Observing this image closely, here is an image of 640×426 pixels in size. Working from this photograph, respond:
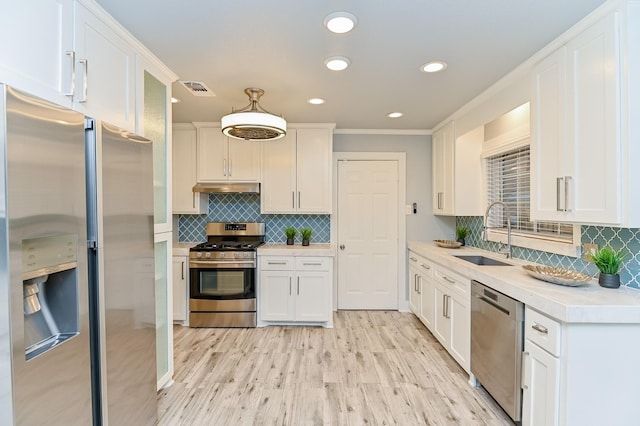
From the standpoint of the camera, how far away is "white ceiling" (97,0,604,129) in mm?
1625

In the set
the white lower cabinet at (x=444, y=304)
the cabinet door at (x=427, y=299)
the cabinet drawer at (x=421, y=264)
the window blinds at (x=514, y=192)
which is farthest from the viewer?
the cabinet drawer at (x=421, y=264)

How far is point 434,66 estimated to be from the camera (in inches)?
89.4

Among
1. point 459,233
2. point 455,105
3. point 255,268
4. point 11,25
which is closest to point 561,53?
point 455,105

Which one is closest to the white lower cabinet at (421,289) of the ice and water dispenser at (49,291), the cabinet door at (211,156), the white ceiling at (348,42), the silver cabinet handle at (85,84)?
the white ceiling at (348,42)

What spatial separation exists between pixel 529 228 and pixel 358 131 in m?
2.27

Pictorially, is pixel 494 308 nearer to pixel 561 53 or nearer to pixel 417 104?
pixel 561 53

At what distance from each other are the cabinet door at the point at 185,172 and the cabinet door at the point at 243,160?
465 millimetres

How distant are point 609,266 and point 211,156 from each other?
3776 mm

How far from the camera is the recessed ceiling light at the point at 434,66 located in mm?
2230

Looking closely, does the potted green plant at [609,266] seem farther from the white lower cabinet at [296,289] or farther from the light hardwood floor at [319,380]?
the white lower cabinet at [296,289]

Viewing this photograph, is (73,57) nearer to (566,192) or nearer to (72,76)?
(72,76)

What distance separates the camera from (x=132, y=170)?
1680 millimetres

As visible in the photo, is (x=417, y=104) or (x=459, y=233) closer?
(x=417, y=104)

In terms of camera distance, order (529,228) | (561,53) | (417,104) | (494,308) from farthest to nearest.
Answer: (417,104) → (529,228) → (494,308) → (561,53)
